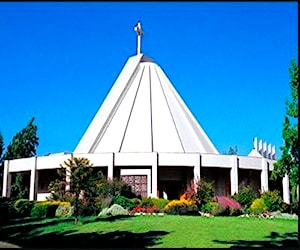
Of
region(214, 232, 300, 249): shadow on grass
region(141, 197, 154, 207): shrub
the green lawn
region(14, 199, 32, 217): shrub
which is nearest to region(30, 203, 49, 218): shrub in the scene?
region(14, 199, 32, 217): shrub

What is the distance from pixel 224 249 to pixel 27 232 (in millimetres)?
7462

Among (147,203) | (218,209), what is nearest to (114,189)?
(147,203)

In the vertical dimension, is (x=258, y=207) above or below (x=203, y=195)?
below

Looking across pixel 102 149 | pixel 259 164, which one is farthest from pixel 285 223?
pixel 102 149

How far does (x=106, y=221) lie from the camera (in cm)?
1728

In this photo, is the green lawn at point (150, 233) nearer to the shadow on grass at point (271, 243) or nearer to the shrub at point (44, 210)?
the shadow on grass at point (271, 243)

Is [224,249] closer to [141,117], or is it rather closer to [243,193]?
[243,193]

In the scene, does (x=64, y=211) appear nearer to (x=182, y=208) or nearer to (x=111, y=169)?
(x=182, y=208)

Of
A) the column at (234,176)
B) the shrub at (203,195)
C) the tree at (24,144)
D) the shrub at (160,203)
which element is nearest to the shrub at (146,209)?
the shrub at (160,203)

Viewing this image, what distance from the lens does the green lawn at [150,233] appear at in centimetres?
1317

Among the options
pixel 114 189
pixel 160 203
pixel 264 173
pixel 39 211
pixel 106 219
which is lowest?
pixel 106 219

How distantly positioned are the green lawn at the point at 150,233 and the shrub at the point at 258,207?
15.9ft

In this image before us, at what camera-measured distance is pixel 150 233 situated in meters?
14.5

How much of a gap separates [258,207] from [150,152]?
24.4 ft
